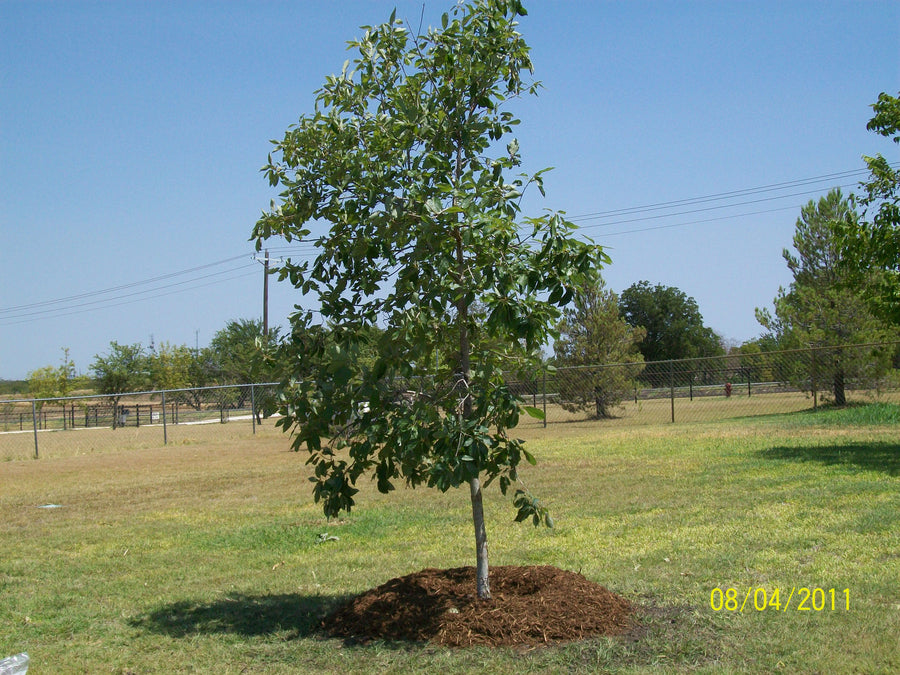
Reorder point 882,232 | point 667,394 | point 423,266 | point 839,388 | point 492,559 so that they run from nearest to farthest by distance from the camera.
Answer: point 423,266 < point 492,559 < point 882,232 < point 839,388 < point 667,394

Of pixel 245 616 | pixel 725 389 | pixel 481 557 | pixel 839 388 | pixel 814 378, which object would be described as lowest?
pixel 245 616

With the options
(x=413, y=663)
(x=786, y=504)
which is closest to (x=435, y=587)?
(x=413, y=663)

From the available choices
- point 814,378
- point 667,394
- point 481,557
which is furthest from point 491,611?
point 667,394

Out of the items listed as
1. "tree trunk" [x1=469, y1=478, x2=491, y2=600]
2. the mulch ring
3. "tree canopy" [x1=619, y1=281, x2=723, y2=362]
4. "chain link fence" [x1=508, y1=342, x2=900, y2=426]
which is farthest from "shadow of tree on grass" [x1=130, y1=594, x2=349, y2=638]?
"tree canopy" [x1=619, y1=281, x2=723, y2=362]

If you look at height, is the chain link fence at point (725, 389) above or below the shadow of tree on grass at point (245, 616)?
above

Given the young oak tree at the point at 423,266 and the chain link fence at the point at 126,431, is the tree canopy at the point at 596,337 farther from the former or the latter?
the young oak tree at the point at 423,266

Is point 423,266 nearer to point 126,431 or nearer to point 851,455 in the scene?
point 851,455

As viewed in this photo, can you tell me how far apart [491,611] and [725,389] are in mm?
28001

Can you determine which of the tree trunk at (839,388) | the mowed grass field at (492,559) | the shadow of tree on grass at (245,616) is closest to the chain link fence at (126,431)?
the mowed grass field at (492,559)

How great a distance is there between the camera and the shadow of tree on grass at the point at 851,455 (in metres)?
10.7

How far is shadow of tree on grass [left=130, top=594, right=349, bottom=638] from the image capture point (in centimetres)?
538

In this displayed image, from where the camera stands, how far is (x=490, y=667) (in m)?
4.38

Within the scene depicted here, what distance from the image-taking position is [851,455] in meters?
11.9

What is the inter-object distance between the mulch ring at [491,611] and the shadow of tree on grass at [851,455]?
21.4ft
